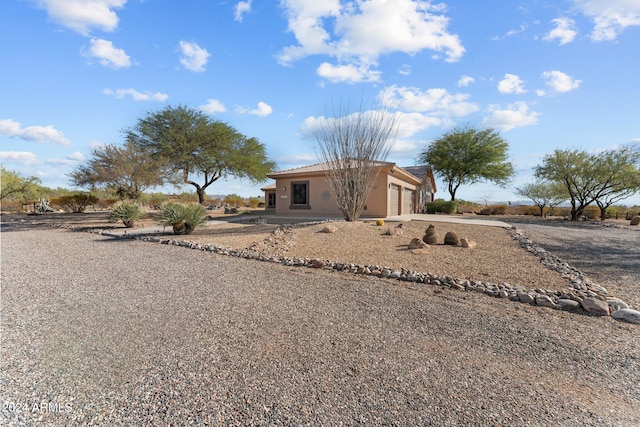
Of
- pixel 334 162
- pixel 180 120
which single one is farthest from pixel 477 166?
pixel 180 120

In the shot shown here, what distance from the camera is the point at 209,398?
7.09 ft

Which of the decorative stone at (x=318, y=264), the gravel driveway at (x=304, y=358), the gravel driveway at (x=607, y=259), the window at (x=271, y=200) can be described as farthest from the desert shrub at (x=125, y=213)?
the gravel driveway at (x=607, y=259)

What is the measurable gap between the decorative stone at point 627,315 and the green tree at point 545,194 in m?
24.7

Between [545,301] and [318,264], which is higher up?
[318,264]

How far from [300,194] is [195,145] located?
1035 cm

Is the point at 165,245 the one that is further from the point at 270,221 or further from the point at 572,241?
the point at 572,241

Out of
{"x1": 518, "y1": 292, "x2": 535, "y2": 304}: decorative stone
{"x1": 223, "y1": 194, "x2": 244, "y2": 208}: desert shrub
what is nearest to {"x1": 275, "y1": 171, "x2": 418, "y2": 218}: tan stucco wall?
{"x1": 518, "y1": 292, "x2": 535, "y2": 304}: decorative stone

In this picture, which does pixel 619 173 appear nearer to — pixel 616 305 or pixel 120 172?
pixel 616 305

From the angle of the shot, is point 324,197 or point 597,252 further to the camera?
point 324,197

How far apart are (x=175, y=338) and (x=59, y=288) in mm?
3286

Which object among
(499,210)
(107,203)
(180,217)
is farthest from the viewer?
(499,210)

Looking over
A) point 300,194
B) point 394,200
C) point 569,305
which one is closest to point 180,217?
point 300,194

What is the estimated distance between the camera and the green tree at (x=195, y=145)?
22.3 m

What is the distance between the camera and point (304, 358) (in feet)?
8.81
